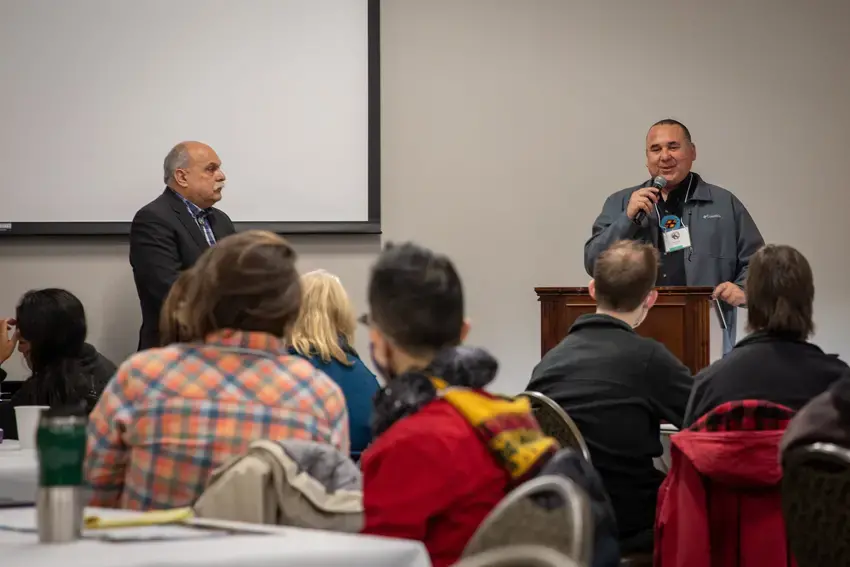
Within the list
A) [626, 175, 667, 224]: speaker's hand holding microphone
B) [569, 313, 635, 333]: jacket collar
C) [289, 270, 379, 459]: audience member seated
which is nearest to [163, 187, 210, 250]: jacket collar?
[626, 175, 667, 224]: speaker's hand holding microphone

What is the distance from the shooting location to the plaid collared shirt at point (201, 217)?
5.12 metres

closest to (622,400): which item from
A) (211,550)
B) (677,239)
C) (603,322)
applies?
(603,322)

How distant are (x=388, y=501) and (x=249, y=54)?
432cm

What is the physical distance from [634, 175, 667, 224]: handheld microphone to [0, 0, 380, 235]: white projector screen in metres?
1.51

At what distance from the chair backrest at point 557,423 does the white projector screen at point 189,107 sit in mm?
2970

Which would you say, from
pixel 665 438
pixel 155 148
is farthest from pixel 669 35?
pixel 665 438

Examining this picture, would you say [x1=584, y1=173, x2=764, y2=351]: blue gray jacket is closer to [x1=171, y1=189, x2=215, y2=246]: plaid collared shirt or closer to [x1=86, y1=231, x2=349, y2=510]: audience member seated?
[x1=171, y1=189, x2=215, y2=246]: plaid collared shirt

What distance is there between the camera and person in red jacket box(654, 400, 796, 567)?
2434 millimetres

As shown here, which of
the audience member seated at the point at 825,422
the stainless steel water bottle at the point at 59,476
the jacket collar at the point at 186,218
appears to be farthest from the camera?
the jacket collar at the point at 186,218

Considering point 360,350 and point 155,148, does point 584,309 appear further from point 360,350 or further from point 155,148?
point 155,148

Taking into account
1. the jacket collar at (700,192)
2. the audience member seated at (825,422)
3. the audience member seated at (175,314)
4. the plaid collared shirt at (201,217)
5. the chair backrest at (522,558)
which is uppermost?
the jacket collar at (700,192)

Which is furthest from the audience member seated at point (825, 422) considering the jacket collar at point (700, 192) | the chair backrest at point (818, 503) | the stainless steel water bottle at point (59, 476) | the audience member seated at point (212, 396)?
the jacket collar at point (700, 192)

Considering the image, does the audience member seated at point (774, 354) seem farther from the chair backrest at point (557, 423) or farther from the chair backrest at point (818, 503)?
the chair backrest at point (818, 503)

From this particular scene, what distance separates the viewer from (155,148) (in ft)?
18.4
